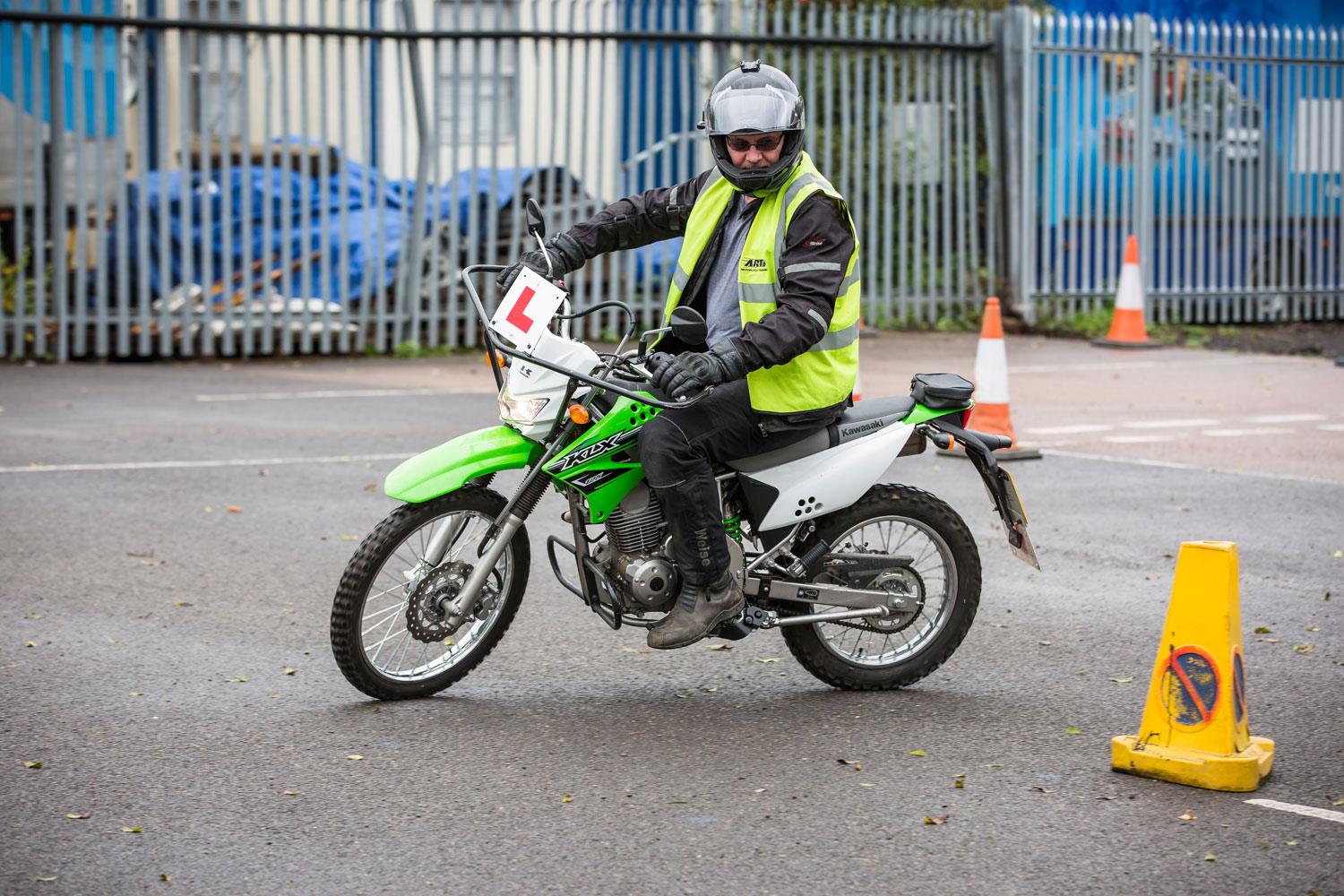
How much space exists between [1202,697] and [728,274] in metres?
1.87

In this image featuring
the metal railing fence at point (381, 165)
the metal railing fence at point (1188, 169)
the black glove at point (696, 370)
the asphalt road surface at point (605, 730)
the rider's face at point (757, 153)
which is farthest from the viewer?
the metal railing fence at point (1188, 169)

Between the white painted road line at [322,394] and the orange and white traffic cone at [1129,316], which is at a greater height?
the orange and white traffic cone at [1129,316]

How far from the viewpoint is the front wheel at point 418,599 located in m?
5.10

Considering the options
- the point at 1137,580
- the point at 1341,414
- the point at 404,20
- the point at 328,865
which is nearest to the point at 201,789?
the point at 328,865

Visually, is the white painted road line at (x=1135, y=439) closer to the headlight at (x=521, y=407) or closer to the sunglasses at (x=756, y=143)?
the sunglasses at (x=756, y=143)

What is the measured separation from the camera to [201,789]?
454 cm

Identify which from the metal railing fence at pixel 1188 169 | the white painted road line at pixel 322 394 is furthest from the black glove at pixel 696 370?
the metal railing fence at pixel 1188 169

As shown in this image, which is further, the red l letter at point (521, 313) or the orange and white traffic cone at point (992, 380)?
the orange and white traffic cone at point (992, 380)

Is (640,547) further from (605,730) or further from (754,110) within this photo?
(754,110)

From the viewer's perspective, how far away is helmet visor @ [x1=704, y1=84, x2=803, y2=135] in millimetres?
5008

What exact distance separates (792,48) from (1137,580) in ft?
33.2

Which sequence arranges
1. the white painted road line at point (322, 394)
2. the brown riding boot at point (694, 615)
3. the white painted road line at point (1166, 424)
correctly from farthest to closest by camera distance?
the white painted road line at point (322, 394)
the white painted road line at point (1166, 424)
the brown riding boot at point (694, 615)

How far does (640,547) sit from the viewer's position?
17.2 ft

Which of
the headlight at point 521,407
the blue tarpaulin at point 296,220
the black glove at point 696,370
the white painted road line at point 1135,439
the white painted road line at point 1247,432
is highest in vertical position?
the blue tarpaulin at point 296,220
